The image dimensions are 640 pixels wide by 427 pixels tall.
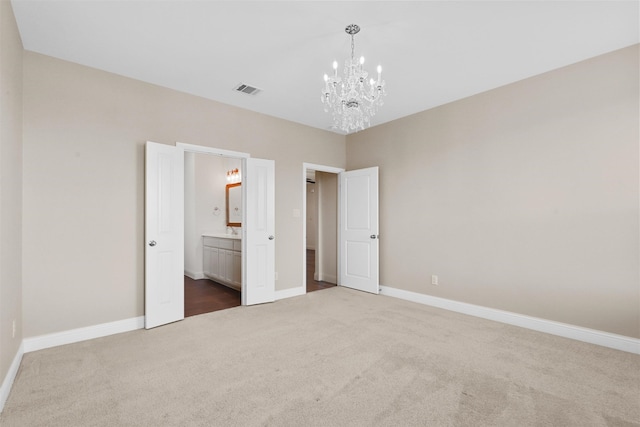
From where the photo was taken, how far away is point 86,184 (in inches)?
123

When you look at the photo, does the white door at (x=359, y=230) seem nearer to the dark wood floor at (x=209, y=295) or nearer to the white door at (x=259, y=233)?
the dark wood floor at (x=209, y=295)

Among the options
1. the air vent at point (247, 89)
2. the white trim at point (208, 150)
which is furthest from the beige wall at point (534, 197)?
the white trim at point (208, 150)

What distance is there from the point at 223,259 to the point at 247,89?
318cm

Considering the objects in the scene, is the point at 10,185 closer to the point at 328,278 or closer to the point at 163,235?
the point at 163,235

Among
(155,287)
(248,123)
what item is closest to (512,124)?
(248,123)

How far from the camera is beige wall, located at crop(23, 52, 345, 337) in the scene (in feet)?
9.46

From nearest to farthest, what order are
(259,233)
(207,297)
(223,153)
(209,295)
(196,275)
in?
(223,153), (259,233), (207,297), (209,295), (196,275)

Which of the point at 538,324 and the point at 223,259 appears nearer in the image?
the point at 538,324

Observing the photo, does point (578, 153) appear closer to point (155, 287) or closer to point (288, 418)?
point (288, 418)

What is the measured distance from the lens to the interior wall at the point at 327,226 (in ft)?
19.5

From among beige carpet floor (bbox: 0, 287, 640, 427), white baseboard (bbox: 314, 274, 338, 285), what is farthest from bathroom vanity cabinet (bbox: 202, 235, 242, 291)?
beige carpet floor (bbox: 0, 287, 640, 427)

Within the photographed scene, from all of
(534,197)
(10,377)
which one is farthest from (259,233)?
(534,197)

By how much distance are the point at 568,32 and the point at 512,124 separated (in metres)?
1.10

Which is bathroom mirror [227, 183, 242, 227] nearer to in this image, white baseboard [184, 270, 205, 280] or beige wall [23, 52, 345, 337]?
white baseboard [184, 270, 205, 280]
